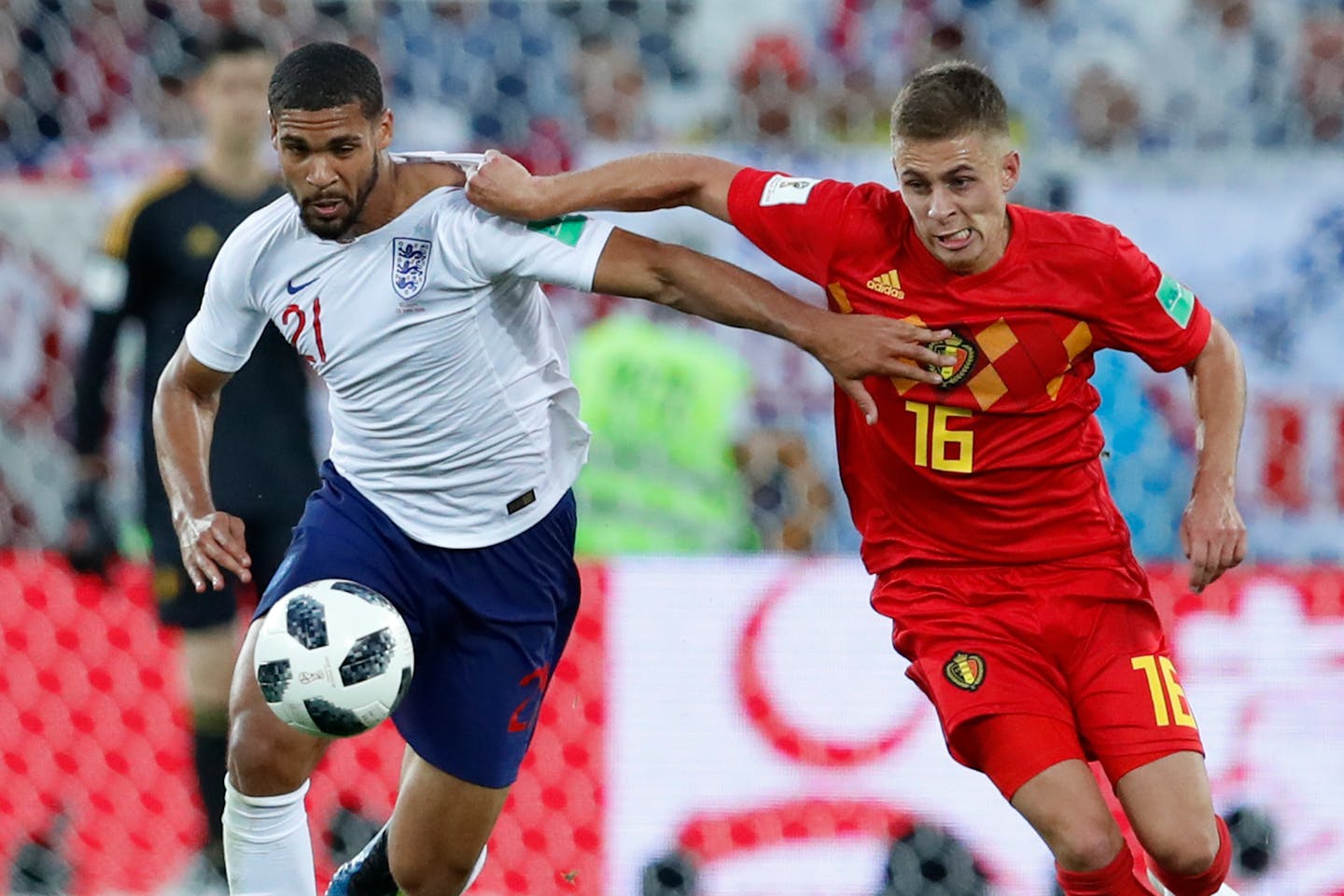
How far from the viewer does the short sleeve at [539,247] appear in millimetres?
3143

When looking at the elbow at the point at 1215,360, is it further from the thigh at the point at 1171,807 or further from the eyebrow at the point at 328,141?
the eyebrow at the point at 328,141

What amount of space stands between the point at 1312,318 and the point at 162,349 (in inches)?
140

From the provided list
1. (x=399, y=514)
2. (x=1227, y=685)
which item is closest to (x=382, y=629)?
(x=399, y=514)

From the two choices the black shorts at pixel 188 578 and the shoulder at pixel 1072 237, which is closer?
the shoulder at pixel 1072 237

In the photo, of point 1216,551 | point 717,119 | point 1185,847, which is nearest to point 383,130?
point 1216,551

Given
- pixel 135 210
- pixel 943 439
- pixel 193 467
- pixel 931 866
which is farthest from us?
pixel 135 210

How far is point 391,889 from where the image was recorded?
368 centimetres

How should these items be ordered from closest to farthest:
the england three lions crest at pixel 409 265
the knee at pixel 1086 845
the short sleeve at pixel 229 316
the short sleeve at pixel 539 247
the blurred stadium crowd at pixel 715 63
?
the knee at pixel 1086 845
the short sleeve at pixel 539 247
the england three lions crest at pixel 409 265
the short sleeve at pixel 229 316
the blurred stadium crowd at pixel 715 63

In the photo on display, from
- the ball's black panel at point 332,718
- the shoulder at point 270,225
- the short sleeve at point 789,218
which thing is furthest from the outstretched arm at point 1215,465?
the shoulder at point 270,225

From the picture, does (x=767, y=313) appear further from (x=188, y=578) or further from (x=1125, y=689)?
(x=188, y=578)

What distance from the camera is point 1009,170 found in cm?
320

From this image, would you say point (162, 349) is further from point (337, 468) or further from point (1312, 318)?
point (1312, 318)

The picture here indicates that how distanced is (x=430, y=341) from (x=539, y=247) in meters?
0.30

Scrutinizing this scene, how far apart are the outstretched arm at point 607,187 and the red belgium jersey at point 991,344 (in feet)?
0.20
